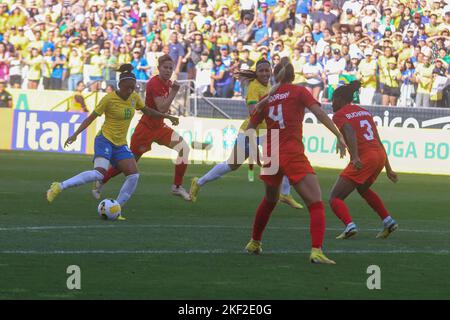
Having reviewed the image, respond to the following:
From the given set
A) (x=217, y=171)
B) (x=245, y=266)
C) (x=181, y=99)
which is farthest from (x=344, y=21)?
(x=245, y=266)

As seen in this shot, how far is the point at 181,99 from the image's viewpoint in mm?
31281

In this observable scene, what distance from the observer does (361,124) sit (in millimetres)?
13469

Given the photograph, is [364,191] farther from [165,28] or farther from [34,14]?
[34,14]

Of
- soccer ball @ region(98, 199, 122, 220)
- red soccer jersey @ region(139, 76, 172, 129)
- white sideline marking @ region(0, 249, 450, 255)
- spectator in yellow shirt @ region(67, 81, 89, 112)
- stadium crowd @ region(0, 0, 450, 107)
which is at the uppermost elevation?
stadium crowd @ region(0, 0, 450, 107)

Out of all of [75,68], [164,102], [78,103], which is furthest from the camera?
[75,68]

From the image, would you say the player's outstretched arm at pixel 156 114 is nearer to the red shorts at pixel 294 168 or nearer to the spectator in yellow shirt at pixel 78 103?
the red shorts at pixel 294 168

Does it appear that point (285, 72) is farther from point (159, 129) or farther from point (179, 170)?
point (179, 170)

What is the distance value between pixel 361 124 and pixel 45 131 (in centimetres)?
Answer: 1960

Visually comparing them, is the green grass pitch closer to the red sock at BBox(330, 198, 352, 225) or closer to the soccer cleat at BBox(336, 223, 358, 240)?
the soccer cleat at BBox(336, 223, 358, 240)

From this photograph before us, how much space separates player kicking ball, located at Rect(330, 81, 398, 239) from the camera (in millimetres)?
13133

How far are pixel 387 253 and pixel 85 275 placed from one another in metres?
3.77

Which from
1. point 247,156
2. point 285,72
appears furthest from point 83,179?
point 285,72

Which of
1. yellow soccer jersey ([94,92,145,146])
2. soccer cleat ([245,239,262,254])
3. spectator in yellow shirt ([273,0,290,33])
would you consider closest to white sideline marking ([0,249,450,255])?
soccer cleat ([245,239,262,254])

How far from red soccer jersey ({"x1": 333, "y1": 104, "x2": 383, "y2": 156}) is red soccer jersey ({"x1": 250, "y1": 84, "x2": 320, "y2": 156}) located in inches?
85.3
